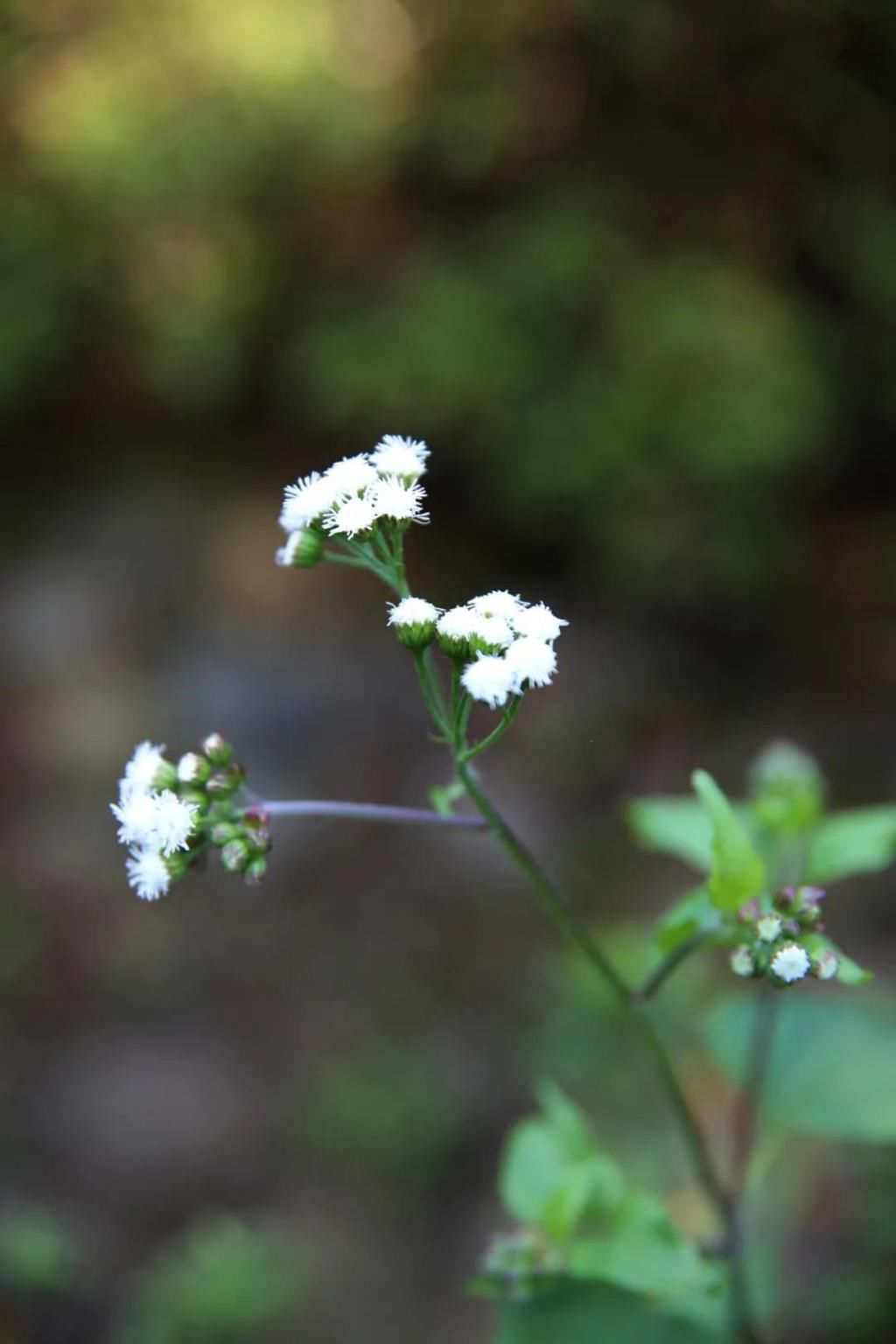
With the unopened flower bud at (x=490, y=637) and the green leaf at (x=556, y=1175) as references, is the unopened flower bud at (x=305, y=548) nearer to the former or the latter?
the unopened flower bud at (x=490, y=637)

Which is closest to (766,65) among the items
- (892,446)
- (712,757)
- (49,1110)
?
(892,446)

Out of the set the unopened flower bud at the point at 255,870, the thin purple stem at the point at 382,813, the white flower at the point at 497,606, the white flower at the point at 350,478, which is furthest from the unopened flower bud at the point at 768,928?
the white flower at the point at 350,478

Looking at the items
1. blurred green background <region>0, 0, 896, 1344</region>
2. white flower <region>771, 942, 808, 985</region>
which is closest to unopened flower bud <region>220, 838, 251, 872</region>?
white flower <region>771, 942, 808, 985</region>

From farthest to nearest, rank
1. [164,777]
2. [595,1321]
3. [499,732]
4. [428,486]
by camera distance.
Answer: [428,486] → [595,1321] → [164,777] → [499,732]

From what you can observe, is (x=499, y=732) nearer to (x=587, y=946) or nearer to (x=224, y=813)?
(x=587, y=946)

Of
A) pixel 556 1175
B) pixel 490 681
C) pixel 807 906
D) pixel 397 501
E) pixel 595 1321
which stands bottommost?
pixel 595 1321

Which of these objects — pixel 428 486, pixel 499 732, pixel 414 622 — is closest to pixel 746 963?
pixel 499 732

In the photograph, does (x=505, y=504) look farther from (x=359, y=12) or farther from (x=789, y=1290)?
(x=789, y=1290)
